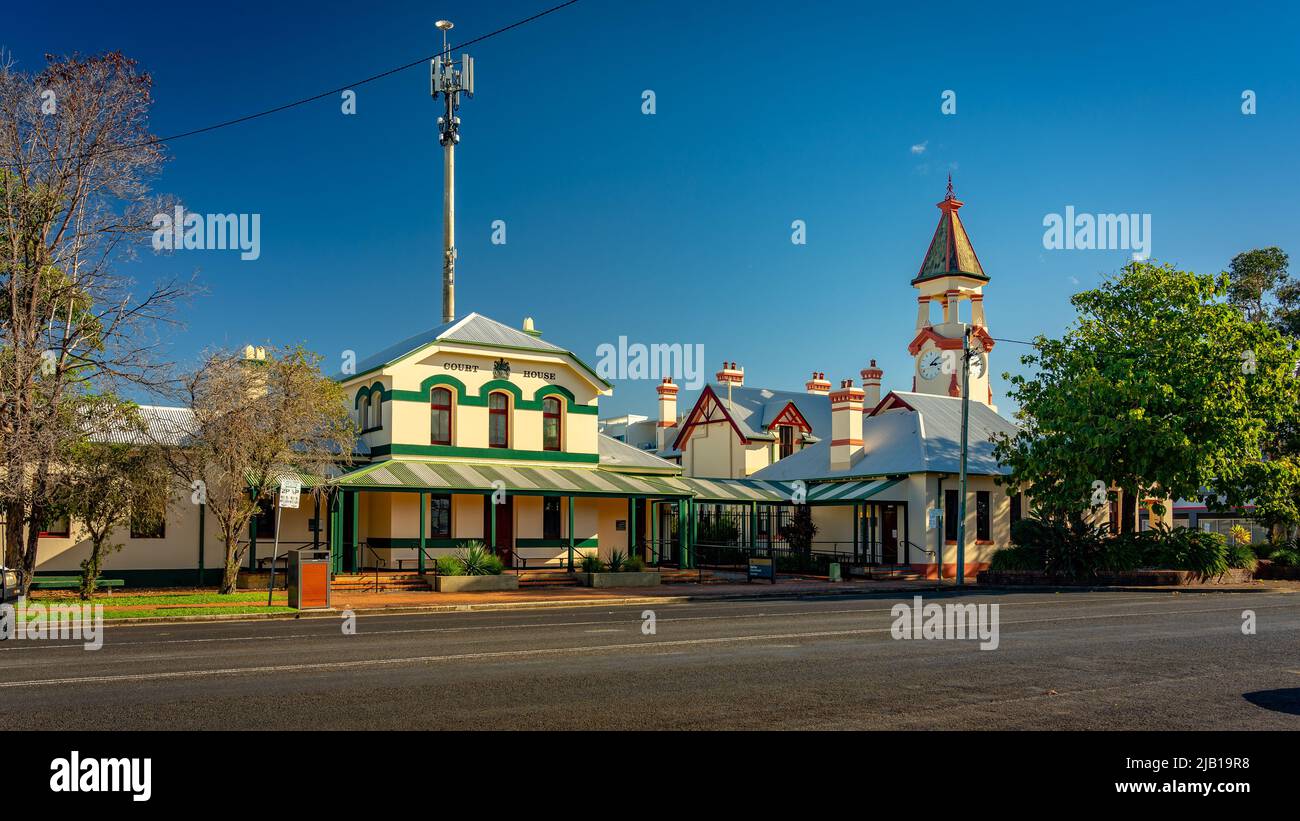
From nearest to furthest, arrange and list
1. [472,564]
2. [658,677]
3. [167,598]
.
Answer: [658,677], [167,598], [472,564]

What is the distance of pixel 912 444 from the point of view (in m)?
39.8

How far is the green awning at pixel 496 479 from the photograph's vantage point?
29422 mm

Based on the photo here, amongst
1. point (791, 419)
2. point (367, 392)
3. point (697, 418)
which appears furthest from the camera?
point (697, 418)

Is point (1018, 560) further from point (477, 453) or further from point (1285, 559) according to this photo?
point (477, 453)

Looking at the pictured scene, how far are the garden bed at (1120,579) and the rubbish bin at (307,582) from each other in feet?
71.8

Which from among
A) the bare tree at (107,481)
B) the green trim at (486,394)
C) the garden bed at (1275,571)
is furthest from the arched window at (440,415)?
the garden bed at (1275,571)

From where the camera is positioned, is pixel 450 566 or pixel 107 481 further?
pixel 450 566

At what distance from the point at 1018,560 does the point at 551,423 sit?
15.9 meters

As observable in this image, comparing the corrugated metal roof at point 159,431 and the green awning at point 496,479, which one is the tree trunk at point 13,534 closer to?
the corrugated metal roof at point 159,431

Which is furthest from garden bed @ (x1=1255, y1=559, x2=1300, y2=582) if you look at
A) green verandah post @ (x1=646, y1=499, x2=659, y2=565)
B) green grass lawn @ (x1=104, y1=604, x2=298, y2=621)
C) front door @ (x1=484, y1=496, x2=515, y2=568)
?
green grass lawn @ (x1=104, y1=604, x2=298, y2=621)

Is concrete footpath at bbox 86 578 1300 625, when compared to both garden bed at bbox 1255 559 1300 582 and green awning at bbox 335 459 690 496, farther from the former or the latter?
green awning at bbox 335 459 690 496

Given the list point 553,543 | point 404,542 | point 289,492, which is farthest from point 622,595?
point 289,492
